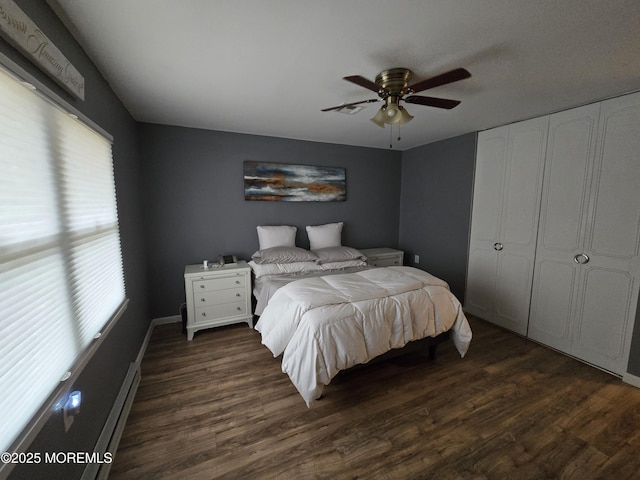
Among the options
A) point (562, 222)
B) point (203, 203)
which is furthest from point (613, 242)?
point (203, 203)

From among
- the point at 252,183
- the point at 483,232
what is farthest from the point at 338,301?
the point at 483,232

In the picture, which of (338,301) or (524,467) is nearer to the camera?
(524,467)

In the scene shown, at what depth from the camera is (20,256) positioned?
0.90 metres

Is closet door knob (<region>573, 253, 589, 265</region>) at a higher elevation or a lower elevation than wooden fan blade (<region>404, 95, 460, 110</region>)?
lower

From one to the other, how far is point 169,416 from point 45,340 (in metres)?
1.11

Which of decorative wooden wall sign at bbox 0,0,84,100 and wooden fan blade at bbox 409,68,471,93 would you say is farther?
wooden fan blade at bbox 409,68,471,93

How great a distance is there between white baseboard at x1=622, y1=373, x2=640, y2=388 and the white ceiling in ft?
7.62

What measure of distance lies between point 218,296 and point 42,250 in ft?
6.27

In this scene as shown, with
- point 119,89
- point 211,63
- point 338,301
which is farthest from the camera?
point 119,89

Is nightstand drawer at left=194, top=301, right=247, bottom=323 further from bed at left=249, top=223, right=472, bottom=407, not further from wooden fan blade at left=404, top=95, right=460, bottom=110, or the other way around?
wooden fan blade at left=404, top=95, right=460, bottom=110

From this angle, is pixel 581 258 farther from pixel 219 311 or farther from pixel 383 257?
pixel 219 311

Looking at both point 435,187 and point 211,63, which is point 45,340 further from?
point 435,187

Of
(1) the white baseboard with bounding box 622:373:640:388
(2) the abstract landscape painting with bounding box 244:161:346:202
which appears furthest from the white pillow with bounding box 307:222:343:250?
(1) the white baseboard with bounding box 622:373:640:388

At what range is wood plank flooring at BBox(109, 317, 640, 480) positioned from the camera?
1438 millimetres
